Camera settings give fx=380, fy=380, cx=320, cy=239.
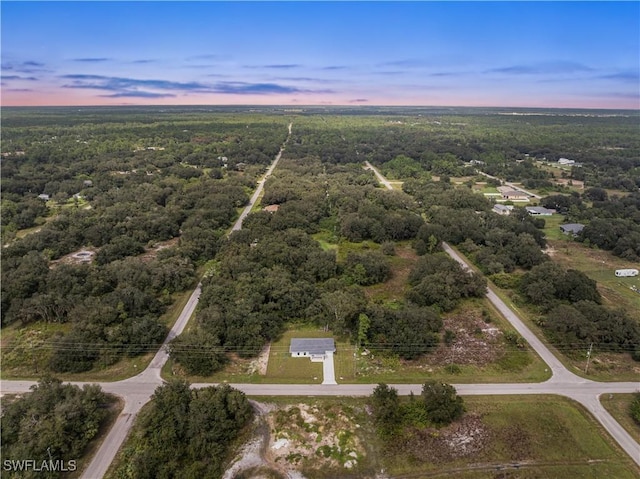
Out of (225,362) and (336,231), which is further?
(336,231)

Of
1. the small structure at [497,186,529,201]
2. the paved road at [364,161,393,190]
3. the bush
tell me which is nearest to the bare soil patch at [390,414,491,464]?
the bush

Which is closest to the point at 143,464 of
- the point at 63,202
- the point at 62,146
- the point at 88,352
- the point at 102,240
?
the point at 88,352

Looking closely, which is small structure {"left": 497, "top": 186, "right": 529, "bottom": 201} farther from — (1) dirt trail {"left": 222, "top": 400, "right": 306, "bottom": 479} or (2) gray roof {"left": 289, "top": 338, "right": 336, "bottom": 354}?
(1) dirt trail {"left": 222, "top": 400, "right": 306, "bottom": 479}

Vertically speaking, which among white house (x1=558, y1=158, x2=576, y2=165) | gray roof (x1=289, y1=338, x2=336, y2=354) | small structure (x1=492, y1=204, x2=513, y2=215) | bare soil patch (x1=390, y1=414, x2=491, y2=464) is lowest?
bare soil patch (x1=390, y1=414, x2=491, y2=464)

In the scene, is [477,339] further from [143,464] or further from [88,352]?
[88,352]

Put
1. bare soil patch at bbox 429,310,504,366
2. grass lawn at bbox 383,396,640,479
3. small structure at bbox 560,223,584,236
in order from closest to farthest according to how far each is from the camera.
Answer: grass lawn at bbox 383,396,640,479 → bare soil patch at bbox 429,310,504,366 → small structure at bbox 560,223,584,236

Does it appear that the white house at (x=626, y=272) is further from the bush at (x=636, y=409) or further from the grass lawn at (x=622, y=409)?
the bush at (x=636, y=409)

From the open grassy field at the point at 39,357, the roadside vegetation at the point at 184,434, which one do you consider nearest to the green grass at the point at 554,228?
the roadside vegetation at the point at 184,434
